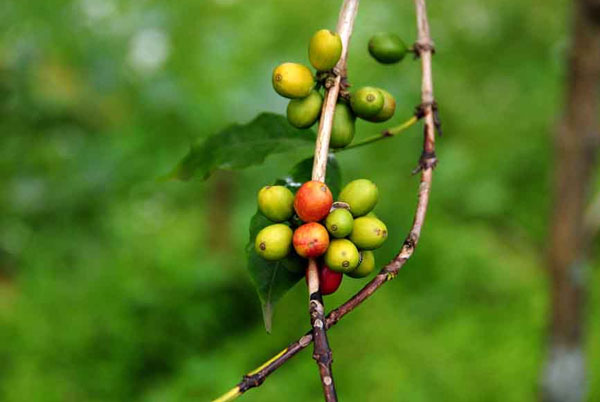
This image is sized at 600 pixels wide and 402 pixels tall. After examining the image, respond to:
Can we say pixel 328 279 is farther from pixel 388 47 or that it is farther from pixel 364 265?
pixel 388 47

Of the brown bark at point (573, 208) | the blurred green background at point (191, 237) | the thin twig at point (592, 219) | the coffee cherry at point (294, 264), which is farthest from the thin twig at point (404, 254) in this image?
the thin twig at point (592, 219)

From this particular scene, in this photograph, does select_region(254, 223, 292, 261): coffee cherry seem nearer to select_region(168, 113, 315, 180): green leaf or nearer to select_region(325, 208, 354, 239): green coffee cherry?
select_region(325, 208, 354, 239): green coffee cherry

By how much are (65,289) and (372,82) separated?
1.75m

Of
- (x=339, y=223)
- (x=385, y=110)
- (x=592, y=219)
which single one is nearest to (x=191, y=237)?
(x=592, y=219)

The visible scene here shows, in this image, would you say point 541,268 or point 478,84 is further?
point 478,84

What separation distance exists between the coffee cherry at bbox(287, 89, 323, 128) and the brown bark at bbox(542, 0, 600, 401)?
3.70 feet

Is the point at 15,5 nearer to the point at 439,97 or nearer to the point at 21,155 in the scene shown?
the point at 21,155

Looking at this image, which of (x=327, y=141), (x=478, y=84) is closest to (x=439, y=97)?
(x=478, y=84)

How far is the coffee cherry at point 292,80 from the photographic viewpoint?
Answer: 0.79 m

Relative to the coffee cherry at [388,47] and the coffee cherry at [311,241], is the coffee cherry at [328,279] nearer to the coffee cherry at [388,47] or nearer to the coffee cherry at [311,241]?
the coffee cherry at [311,241]

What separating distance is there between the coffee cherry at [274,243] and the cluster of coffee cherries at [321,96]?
145 millimetres

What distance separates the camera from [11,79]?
2.43m

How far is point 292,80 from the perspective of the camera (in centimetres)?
79

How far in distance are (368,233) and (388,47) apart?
37cm
